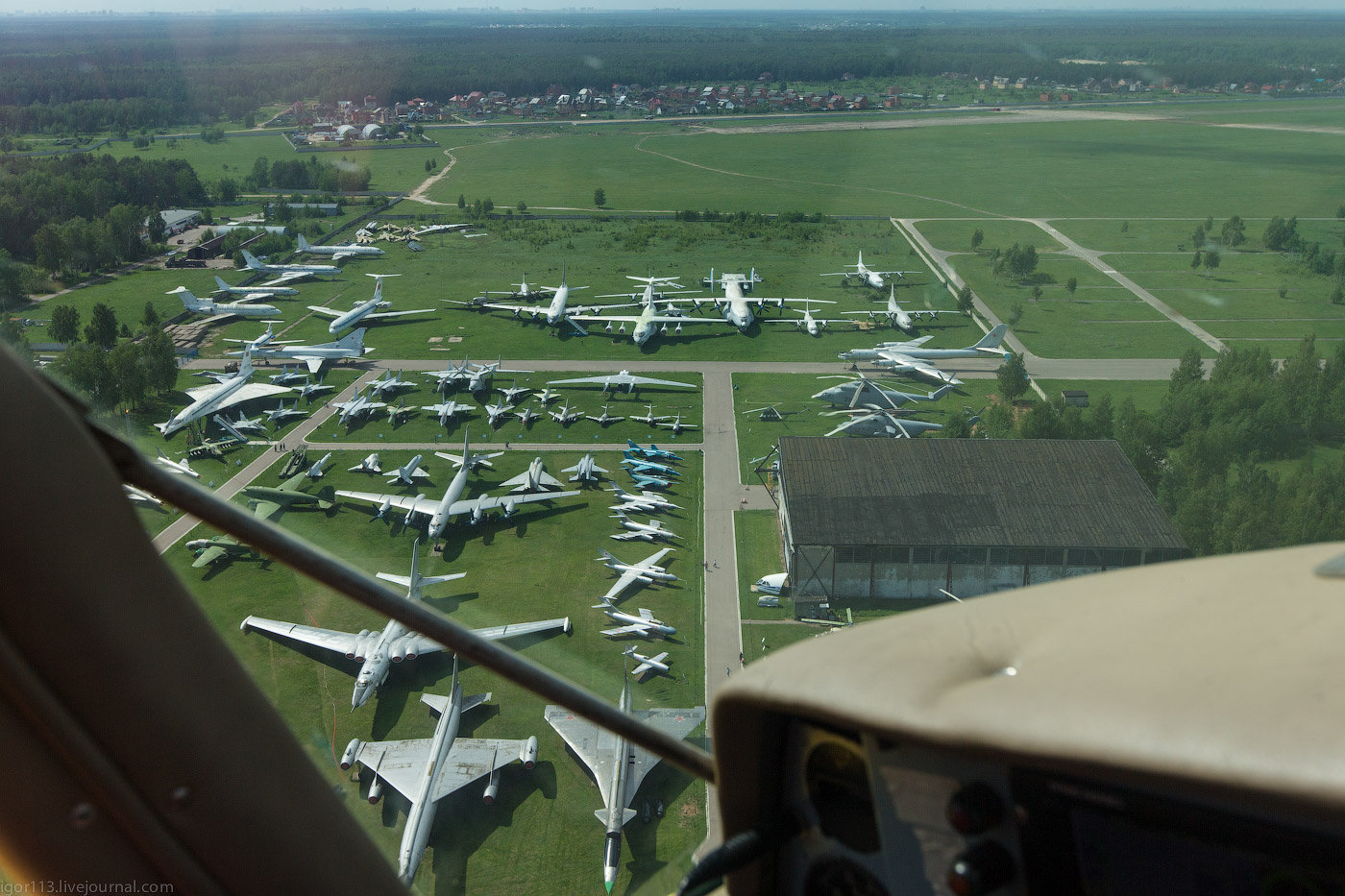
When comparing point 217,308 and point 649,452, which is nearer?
point 649,452

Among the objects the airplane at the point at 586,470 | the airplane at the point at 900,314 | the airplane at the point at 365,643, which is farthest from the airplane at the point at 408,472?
the airplane at the point at 900,314

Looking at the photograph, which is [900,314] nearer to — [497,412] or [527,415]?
[527,415]

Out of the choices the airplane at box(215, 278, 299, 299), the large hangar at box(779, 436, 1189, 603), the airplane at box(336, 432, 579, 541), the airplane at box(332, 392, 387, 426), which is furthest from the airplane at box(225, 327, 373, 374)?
the large hangar at box(779, 436, 1189, 603)

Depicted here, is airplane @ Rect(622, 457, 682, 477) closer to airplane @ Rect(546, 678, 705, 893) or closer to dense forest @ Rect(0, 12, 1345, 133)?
airplane @ Rect(546, 678, 705, 893)

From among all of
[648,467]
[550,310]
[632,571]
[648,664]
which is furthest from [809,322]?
[648,664]

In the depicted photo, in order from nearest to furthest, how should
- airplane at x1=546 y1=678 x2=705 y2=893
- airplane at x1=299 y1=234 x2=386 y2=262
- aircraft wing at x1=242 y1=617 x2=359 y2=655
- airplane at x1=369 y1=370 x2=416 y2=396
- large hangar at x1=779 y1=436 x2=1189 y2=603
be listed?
aircraft wing at x1=242 y1=617 x2=359 y2=655, airplane at x1=546 y1=678 x2=705 y2=893, large hangar at x1=779 y1=436 x2=1189 y2=603, airplane at x1=369 y1=370 x2=416 y2=396, airplane at x1=299 y1=234 x2=386 y2=262

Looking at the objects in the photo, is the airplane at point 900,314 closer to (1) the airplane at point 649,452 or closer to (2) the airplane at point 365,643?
(1) the airplane at point 649,452

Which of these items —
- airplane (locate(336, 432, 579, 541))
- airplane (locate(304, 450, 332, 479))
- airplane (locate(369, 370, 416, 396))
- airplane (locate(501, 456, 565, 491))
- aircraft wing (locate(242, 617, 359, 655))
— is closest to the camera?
aircraft wing (locate(242, 617, 359, 655))
